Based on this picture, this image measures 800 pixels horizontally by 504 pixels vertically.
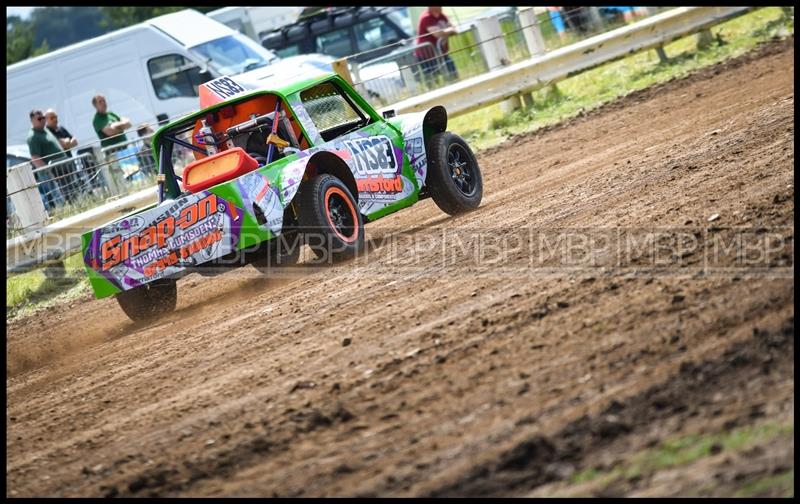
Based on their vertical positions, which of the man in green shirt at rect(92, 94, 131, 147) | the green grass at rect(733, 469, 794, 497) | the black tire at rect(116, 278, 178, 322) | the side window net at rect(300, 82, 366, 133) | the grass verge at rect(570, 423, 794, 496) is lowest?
the green grass at rect(733, 469, 794, 497)

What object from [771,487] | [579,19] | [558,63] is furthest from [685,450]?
[579,19]

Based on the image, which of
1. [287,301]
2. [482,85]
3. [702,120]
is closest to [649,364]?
[287,301]

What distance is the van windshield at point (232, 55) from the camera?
19.5 m

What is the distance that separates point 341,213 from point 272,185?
774mm

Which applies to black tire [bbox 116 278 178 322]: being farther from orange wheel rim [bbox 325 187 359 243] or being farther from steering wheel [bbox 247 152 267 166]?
orange wheel rim [bbox 325 187 359 243]

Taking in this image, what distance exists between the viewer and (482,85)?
15648 millimetres

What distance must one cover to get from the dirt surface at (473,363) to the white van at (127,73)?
1079 centimetres

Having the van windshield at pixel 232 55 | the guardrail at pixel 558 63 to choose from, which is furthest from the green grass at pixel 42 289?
the van windshield at pixel 232 55

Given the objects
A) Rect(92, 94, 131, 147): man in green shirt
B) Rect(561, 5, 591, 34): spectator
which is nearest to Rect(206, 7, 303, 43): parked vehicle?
Rect(561, 5, 591, 34): spectator

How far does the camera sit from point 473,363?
495 centimetres

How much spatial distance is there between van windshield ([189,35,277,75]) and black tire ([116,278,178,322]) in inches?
435

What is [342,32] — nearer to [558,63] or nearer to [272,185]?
[558,63]

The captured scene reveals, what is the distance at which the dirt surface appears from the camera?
12.8ft
